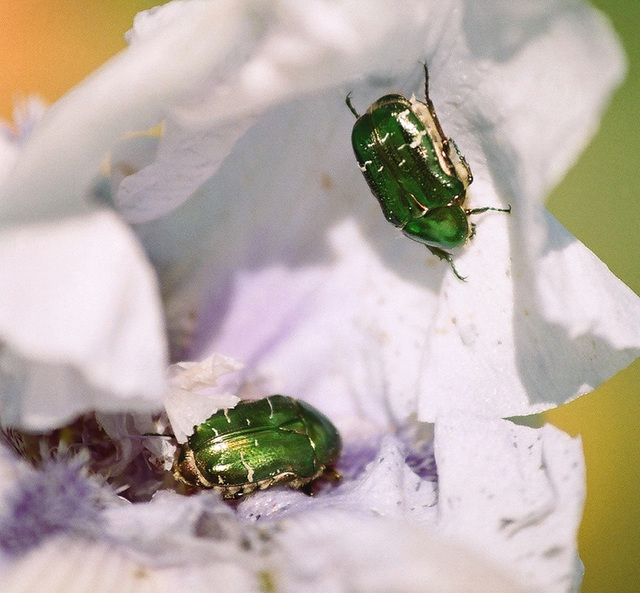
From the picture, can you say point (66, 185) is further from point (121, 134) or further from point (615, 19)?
point (615, 19)

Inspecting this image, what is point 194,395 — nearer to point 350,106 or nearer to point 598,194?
point 350,106

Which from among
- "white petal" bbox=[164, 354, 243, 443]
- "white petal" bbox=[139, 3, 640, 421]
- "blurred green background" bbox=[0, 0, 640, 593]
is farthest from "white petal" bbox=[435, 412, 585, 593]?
"blurred green background" bbox=[0, 0, 640, 593]

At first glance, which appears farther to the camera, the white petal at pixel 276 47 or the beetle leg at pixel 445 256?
the beetle leg at pixel 445 256

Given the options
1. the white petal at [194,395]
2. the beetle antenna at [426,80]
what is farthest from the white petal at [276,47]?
the white petal at [194,395]

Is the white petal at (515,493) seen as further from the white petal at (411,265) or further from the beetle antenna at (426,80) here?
the beetle antenna at (426,80)

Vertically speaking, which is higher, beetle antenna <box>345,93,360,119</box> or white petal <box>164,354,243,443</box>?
beetle antenna <box>345,93,360,119</box>

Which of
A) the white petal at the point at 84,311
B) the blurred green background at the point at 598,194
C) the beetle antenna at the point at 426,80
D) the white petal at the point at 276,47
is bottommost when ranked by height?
the blurred green background at the point at 598,194

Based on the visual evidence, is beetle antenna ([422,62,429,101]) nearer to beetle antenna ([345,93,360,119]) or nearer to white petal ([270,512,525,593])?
beetle antenna ([345,93,360,119])
